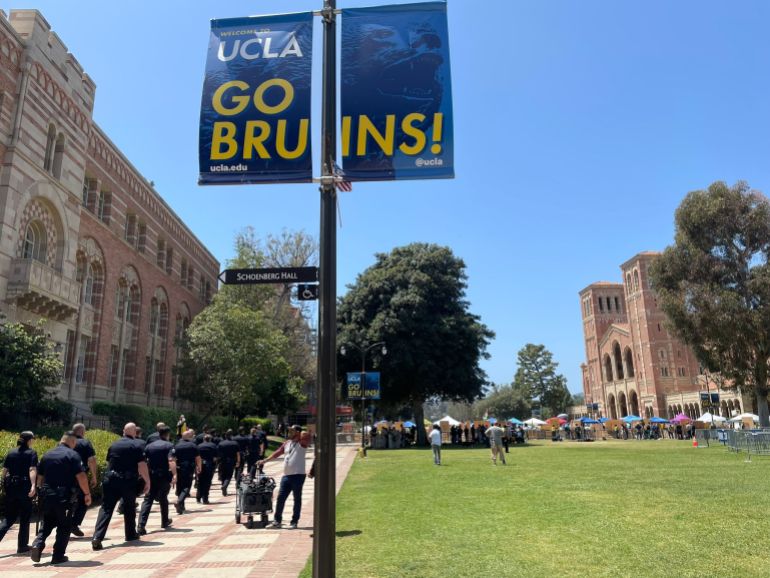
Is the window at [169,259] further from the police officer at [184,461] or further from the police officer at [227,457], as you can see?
the police officer at [184,461]

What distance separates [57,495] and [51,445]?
5.87 metres

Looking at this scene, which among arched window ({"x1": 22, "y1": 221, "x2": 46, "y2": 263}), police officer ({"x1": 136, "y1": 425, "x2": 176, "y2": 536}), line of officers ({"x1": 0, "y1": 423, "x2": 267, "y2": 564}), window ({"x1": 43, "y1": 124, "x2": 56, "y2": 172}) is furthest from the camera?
window ({"x1": 43, "y1": 124, "x2": 56, "y2": 172})

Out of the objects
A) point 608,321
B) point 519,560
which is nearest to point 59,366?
point 519,560

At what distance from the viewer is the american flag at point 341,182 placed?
4750 millimetres

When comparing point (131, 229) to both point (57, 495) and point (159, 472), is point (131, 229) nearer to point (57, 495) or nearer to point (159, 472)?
point (159, 472)

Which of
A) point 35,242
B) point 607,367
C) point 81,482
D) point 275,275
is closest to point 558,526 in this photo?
point 275,275

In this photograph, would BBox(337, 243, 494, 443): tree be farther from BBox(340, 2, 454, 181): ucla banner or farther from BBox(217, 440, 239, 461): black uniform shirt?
BBox(340, 2, 454, 181): ucla banner

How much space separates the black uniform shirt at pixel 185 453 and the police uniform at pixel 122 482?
286 cm

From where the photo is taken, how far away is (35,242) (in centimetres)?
Answer: 2111

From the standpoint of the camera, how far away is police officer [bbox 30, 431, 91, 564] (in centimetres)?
721

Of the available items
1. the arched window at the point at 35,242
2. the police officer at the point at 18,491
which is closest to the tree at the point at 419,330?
the arched window at the point at 35,242

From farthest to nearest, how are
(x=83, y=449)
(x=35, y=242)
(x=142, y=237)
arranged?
(x=142, y=237)
(x=35, y=242)
(x=83, y=449)

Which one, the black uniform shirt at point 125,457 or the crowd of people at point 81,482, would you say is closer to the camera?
the crowd of people at point 81,482

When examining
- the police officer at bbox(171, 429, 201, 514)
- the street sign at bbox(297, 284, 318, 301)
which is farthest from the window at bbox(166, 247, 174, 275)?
the street sign at bbox(297, 284, 318, 301)
